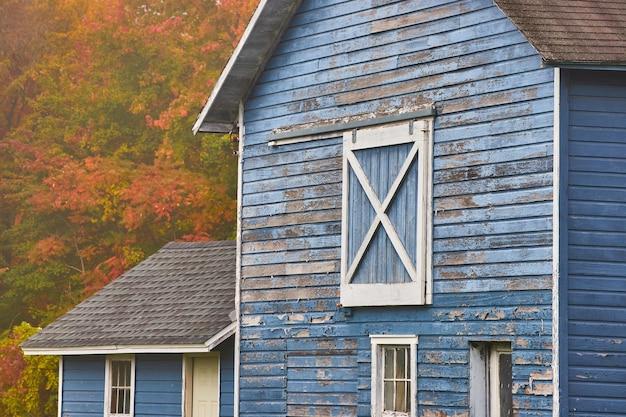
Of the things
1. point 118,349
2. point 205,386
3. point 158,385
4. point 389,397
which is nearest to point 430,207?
point 389,397

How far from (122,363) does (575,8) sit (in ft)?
34.1

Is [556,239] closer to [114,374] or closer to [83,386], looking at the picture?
[114,374]

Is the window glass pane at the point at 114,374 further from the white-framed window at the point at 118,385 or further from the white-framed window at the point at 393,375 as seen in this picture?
the white-framed window at the point at 393,375

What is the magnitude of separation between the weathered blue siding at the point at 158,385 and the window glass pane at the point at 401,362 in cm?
550

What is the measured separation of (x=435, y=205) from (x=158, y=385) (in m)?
7.24

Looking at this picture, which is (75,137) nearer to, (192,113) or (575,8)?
(192,113)

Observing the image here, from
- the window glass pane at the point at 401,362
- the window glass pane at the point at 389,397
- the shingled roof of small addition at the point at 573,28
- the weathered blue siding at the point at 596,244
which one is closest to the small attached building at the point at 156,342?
the window glass pane at the point at 389,397

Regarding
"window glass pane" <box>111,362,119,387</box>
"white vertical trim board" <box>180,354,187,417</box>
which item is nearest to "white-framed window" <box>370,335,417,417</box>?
"white vertical trim board" <box>180,354,187,417</box>

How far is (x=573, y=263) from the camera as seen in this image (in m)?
16.0

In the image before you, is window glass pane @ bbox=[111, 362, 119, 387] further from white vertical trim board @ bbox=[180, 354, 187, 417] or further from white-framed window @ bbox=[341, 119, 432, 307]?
white-framed window @ bbox=[341, 119, 432, 307]

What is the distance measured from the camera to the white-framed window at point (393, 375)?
703 inches

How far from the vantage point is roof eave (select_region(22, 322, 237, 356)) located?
21.2 meters

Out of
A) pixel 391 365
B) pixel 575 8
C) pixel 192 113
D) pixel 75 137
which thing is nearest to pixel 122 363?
pixel 391 365

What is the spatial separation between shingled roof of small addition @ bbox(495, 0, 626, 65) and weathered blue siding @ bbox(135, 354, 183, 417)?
881 centimetres
